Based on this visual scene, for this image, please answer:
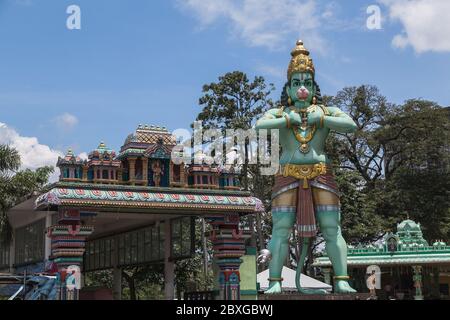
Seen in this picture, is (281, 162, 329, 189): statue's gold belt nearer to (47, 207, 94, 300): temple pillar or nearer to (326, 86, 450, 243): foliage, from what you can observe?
(47, 207, 94, 300): temple pillar

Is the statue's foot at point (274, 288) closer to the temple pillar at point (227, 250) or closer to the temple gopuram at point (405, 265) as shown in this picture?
the temple pillar at point (227, 250)

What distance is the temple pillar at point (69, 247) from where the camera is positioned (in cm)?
1841

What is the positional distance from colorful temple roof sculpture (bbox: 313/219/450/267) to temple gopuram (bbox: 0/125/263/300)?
24.8 ft

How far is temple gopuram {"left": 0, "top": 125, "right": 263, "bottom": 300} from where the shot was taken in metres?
18.7

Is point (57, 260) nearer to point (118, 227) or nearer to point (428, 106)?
point (118, 227)

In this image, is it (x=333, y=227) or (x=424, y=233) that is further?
(x=424, y=233)

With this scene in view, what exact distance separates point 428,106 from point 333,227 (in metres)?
25.4

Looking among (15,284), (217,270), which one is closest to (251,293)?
(217,270)

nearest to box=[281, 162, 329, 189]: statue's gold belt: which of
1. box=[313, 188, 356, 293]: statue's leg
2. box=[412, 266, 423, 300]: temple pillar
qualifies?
box=[313, 188, 356, 293]: statue's leg

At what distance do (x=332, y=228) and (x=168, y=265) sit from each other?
950 centimetres

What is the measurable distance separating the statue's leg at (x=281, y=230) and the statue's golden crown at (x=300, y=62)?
2668mm

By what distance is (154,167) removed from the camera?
2022 centimetres


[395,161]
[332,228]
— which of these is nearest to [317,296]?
[332,228]
